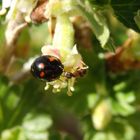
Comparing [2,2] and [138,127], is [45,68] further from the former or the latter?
[138,127]

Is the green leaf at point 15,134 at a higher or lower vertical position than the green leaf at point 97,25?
lower

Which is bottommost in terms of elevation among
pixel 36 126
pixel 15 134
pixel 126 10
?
pixel 36 126

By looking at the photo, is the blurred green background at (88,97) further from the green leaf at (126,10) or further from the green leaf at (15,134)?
the green leaf at (126,10)

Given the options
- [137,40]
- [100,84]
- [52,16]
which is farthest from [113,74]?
[52,16]

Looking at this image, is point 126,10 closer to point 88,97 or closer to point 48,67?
point 48,67

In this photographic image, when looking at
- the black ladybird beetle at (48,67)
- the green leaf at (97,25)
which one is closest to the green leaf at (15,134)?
the black ladybird beetle at (48,67)

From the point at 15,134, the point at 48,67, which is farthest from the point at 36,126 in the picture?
the point at 48,67
